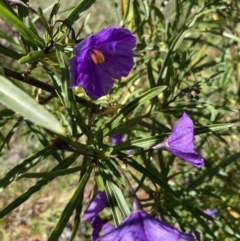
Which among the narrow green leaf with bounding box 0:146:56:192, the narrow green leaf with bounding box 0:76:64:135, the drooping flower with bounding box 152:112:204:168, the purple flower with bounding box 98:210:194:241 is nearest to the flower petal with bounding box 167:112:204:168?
the drooping flower with bounding box 152:112:204:168

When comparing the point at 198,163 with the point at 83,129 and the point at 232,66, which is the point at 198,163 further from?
the point at 232,66

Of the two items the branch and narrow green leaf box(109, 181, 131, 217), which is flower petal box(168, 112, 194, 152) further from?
the branch

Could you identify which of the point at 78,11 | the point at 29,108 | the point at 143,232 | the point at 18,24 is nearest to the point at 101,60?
the point at 78,11

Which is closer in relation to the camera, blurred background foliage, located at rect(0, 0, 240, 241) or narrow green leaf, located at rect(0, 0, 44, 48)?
narrow green leaf, located at rect(0, 0, 44, 48)

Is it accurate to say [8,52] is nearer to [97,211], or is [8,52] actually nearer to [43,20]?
[43,20]

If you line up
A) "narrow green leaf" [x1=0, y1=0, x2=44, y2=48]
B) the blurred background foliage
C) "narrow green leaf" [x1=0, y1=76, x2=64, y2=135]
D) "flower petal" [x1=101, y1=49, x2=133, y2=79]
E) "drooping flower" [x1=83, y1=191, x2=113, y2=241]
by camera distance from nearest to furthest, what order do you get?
"narrow green leaf" [x1=0, y1=76, x2=64, y2=135] < "narrow green leaf" [x1=0, y1=0, x2=44, y2=48] < the blurred background foliage < "flower petal" [x1=101, y1=49, x2=133, y2=79] < "drooping flower" [x1=83, y1=191, x2=113, y2=241]

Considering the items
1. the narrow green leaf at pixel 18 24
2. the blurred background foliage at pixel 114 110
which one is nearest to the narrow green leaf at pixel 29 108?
the blurred background foliage at pixel 114 110

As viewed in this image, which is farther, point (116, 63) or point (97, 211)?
point (97, 211)
